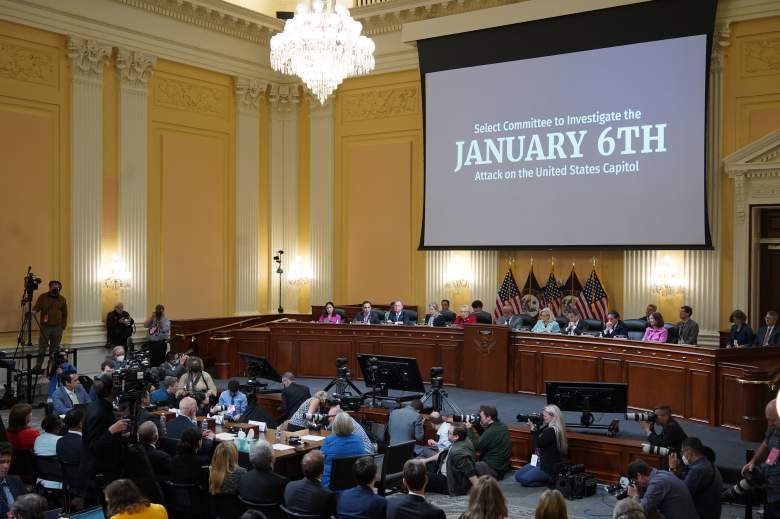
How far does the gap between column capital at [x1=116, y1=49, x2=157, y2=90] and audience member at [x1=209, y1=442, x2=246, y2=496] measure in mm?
11042

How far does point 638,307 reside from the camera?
1485 centimetres

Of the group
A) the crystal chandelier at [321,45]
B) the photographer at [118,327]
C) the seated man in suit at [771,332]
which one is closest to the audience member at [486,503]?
the seated man in suit at [771,332]

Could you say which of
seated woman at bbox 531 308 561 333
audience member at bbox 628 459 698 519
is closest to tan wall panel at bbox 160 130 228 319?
seated woman at bbox 531 308 561 333

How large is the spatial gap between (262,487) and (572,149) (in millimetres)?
10244

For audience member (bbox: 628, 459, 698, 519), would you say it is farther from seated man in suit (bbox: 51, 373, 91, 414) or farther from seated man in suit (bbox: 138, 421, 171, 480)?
seated man in suit (bbox: 51, 373, 91, 414)

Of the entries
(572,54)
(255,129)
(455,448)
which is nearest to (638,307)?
(572,54)

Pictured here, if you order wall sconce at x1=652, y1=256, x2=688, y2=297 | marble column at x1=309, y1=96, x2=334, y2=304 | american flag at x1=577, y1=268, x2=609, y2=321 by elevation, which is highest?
marble column at x1=309, y1=96, x2=334, y2=304

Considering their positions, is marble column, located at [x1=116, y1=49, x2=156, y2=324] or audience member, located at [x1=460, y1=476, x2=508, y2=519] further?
marble column, located at [x1=116, y1=49, x2=156, y2=324]

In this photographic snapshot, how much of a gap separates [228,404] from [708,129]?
30.1ft

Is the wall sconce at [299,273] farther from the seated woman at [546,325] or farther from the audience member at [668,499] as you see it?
the audience member at [668,499]

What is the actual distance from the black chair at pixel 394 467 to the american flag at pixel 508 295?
27.3ft

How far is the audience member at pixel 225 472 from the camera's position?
6770 mm

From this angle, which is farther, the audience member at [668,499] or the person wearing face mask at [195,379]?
the person wearing face mask at [195,379]

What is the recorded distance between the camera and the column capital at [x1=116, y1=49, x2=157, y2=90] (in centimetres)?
1588
